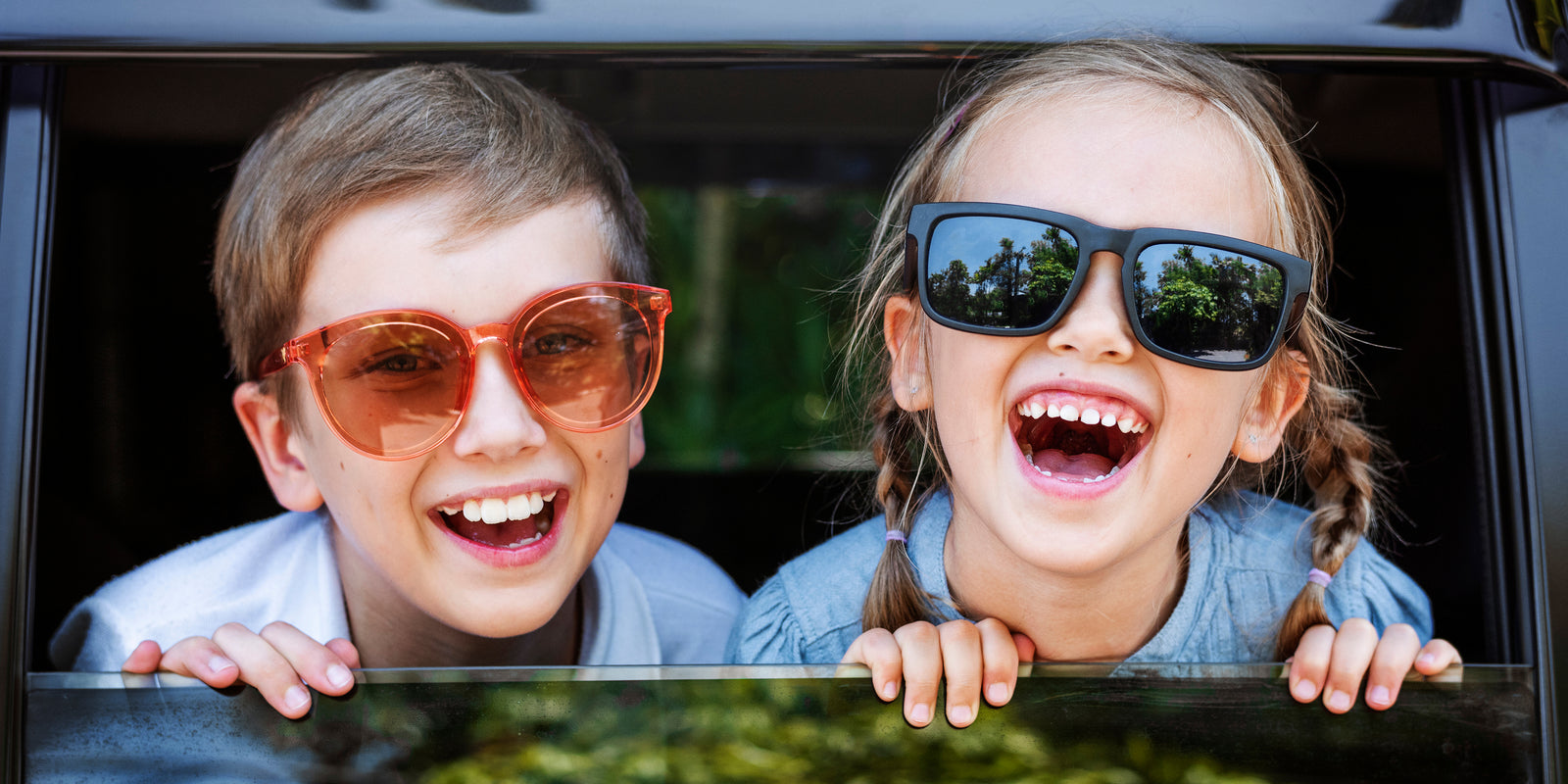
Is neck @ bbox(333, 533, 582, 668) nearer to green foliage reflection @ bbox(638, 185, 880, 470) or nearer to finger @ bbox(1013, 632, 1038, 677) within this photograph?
finger @ bbox(1013, 632, 1038, 677)

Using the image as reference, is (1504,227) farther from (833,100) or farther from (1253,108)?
(833,100)

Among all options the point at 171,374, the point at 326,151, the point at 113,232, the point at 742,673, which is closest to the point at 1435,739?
the point at 742,673

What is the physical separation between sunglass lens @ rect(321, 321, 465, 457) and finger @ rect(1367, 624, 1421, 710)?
3.92 ft

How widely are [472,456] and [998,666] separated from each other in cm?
76

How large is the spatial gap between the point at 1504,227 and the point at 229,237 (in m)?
1.87

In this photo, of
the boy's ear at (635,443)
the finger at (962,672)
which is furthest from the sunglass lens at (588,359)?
the finger at (962,672)

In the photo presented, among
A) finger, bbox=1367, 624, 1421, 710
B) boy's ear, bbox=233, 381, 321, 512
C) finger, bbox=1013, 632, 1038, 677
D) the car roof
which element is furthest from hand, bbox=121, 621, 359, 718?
finger, bbox=1367, 624, 1421, 710

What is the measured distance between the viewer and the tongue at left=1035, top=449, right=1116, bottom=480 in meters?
1.55

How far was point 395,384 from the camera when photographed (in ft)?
4.56

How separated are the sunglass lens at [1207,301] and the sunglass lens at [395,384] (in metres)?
0.89

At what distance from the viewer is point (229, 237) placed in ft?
5.69

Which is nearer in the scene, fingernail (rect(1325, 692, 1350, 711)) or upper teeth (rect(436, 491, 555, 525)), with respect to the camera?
fingernail (rect(1325, 692, 1350, 711))

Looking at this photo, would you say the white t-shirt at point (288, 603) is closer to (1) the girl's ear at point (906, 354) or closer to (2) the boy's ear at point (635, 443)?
(2) the boy's ear at point (635, 443)

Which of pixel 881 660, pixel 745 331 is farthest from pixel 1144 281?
pixel 745 331
